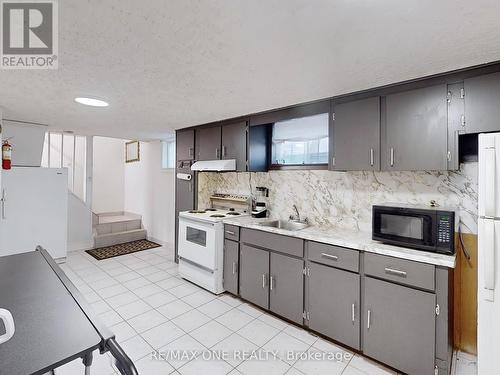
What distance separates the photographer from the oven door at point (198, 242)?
3049 mm

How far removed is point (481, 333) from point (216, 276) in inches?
93.2

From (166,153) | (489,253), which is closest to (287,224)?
(489,253)

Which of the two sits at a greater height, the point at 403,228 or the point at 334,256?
the point at 403,228

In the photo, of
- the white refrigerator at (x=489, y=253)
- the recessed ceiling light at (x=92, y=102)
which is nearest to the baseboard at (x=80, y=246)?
the recessed ceiling light at (x=92, y=102)

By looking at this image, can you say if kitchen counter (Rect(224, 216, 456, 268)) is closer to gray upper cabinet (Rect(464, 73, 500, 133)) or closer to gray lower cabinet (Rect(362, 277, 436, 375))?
gray lower cabinet (Rect(362, 277, 436, 375))

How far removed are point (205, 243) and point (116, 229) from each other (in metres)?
3.24

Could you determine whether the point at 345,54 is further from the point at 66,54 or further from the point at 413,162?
the point at 66,54

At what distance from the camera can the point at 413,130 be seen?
197 cm

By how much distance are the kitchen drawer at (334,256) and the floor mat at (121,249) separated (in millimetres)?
3751

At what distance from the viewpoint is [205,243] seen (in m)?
3.14

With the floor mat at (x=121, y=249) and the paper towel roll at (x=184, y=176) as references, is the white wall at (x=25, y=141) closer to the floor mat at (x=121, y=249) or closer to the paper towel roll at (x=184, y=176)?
the floor mat at (x=121, y=249)

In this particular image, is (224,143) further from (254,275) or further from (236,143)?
(254,275)

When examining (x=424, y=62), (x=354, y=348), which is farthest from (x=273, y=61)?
(x=354, y=348)

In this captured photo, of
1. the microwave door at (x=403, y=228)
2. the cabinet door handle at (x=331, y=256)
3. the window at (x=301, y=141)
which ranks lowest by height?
the cabinet door handle at (x=331, y=256)
